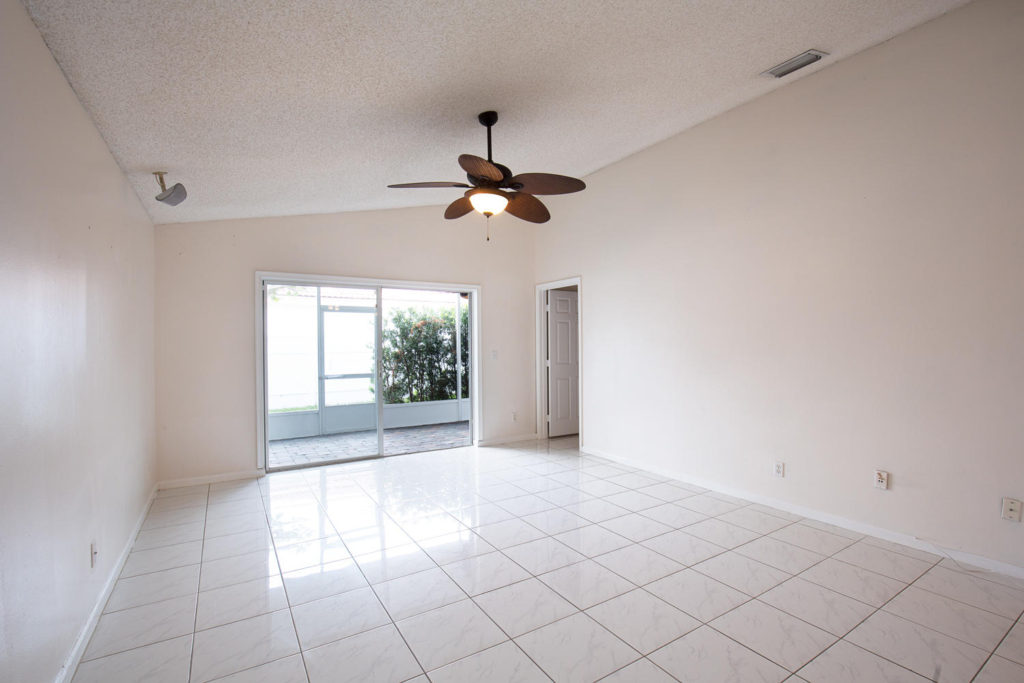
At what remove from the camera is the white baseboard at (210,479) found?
4.40m

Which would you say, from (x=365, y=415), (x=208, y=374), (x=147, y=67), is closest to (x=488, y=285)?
(x=365, y=415)

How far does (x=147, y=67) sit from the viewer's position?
6.46 feet

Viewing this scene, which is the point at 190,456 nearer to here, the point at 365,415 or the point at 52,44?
the point at 365,415

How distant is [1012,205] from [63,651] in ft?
15.9

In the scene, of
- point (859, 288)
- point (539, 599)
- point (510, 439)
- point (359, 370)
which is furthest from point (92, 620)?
point (859, 288)

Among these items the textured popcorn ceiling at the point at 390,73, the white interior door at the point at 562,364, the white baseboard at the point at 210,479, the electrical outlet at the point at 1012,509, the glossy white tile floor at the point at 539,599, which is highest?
the textured popcorn ceiling at the point at 390,73

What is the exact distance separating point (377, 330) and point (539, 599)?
12.4 feet

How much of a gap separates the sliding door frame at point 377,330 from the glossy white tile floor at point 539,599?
43.5 inches

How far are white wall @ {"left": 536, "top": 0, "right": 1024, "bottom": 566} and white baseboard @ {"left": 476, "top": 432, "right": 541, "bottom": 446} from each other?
191cm

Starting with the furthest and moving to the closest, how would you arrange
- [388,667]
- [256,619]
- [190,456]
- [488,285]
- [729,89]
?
[488,285], [190,456], [729,89], [256,619], [388,667]

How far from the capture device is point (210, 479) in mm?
4586

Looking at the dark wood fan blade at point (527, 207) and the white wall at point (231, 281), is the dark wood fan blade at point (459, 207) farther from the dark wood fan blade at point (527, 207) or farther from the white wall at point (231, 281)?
the white wall at point (231, 281)

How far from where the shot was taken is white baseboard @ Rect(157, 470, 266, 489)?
4402mm

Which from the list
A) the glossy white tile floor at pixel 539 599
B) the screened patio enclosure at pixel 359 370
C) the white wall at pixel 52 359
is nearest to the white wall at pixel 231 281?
the screened patio enclosure at pixel 359 370
